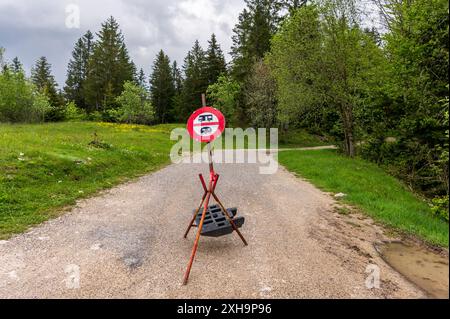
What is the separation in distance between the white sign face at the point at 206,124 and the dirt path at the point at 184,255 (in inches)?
86.5

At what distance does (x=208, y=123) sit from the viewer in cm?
552

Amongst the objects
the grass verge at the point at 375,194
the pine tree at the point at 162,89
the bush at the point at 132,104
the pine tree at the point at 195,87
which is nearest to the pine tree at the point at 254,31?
the pine tree at the point at 195,87

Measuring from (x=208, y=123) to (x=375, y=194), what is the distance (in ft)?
25.2

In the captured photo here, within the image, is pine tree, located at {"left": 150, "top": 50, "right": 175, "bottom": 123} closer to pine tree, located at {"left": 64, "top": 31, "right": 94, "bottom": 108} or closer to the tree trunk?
pine tree, located at {"left": 64, "top": 31, "right": 94, "bottom": 108}

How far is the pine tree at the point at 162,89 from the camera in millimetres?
72562

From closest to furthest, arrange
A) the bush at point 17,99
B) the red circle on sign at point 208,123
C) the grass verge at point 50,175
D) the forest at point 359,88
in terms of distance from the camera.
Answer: the red circle on sign at point 208,123 < the grass verge at point 50,175 < the forest at point 359,88 < the bush at point 17,99

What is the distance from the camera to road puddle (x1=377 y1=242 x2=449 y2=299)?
222cm

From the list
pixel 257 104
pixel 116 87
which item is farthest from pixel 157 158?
pixel 116 87

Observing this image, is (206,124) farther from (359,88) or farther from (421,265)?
(359,88)

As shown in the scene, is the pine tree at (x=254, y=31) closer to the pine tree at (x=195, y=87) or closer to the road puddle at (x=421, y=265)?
the pine tree at (x=195, y=87)

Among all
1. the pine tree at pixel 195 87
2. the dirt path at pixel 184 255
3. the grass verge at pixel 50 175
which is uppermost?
the pine tree at pixel 195 87

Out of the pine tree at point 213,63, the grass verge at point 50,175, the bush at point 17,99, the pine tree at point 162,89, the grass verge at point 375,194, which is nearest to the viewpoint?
the grass verge at point 375,194

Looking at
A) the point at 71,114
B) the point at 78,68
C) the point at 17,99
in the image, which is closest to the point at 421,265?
the point at 17,99

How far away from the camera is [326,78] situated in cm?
2033
